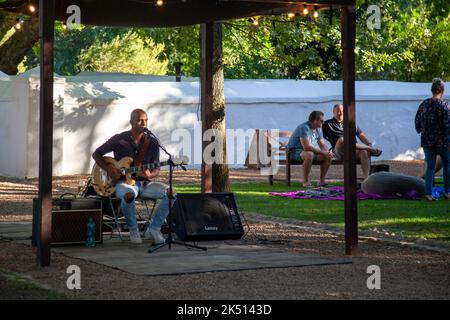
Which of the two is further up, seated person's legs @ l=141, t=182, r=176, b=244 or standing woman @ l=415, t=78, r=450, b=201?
standing woman @ l=415, t=78, r=450, b=201

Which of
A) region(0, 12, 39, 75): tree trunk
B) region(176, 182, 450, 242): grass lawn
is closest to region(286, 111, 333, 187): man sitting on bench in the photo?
region(176, 182, 450, 242): grass lawn

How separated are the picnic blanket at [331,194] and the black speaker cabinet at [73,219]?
6.33 meters

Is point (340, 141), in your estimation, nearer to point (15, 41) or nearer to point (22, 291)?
point (15, 41)

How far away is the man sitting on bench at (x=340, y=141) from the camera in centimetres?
1948

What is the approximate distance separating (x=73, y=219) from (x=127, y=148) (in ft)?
3.54

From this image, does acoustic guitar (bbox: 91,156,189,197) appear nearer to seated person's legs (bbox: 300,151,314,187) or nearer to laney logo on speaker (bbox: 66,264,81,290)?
laney logo on speaker (bbox: 66,264,81,290)

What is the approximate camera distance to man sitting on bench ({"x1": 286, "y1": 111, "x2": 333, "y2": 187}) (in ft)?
65.0

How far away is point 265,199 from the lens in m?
18.2

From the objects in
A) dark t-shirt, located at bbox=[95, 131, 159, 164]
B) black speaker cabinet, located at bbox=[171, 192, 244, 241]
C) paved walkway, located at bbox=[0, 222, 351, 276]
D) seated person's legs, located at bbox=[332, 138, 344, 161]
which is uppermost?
seated person's legs, located at bbox=[332, 138, 344, 161]

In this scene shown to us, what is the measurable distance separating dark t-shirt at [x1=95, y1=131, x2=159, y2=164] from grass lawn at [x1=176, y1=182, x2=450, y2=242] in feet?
9.77

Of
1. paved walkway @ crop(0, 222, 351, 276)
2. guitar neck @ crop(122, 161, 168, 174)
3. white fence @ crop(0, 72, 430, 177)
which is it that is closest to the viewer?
paved walkway @ crop(0, 222, 351, 276)

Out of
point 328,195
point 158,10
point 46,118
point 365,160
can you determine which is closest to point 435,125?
point 328,195

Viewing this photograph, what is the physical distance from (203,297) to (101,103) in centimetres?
1814
